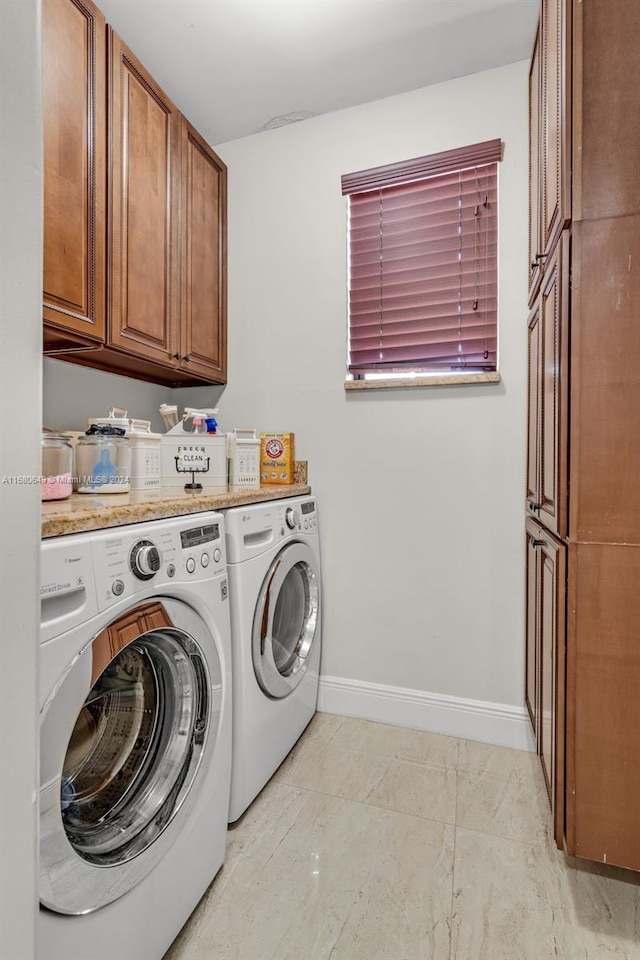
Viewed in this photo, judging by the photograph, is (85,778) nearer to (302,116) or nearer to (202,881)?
(202,881)

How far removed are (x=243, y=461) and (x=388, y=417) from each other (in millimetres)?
628

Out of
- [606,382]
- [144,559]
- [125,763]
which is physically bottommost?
[125,763]

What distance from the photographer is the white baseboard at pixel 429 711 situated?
6.28ft

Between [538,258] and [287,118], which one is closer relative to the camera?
[538,258]

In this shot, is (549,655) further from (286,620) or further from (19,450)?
(19,450)

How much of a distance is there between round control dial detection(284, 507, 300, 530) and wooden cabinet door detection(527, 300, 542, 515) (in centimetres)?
82

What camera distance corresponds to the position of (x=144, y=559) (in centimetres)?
100

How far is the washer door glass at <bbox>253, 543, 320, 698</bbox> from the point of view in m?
1.57

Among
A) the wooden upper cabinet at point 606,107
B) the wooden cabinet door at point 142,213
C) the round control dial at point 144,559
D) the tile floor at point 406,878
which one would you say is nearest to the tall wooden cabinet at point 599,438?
the wooden upper cabinet at point 606,107

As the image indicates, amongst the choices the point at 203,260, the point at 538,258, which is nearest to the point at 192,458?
the point at 203,260

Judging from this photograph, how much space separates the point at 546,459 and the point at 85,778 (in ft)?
4.41

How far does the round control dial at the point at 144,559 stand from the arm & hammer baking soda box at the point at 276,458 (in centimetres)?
113

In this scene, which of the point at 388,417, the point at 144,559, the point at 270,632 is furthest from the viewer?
the point at 388,417

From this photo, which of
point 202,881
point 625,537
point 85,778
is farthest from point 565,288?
point 202,881
